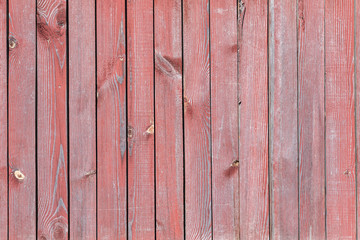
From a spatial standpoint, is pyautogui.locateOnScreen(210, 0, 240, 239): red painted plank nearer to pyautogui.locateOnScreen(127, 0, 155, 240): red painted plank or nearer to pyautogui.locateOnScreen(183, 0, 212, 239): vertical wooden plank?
pyautogui.locateOnScreen(183, 0, 212, 239): vertical wooden plank

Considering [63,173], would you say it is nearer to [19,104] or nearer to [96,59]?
[19,104]

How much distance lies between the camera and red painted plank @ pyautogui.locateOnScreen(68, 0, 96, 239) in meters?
1.49

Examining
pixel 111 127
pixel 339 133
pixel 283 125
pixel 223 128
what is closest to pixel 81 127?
pixel 111 127

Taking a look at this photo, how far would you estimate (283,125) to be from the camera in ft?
5.04

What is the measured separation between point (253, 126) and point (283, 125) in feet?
0.44

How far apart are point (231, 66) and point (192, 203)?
622 mm

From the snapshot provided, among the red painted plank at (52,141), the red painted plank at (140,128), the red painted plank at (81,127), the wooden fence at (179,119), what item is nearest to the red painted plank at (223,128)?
the wooden fence at (179,119)

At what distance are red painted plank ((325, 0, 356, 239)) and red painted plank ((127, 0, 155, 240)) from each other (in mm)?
783

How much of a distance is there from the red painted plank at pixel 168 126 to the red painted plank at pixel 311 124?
54 cm

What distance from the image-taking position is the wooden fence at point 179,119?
1483mm

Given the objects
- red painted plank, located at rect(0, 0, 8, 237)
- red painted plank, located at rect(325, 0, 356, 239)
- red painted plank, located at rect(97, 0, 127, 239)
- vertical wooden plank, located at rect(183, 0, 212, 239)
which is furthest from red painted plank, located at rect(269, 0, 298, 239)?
red painted plank, located at rect(0, 0, 8, 237)

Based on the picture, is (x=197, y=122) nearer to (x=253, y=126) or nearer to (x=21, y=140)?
(x=253, y=126)

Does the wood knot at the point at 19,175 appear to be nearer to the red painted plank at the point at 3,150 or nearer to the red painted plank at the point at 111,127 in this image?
the red painted plank at the point at 3,150

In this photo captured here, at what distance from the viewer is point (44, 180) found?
148cm
